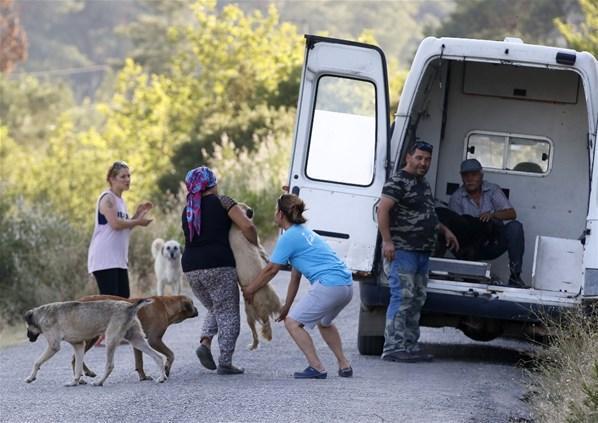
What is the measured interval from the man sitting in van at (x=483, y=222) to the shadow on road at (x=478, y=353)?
734mm

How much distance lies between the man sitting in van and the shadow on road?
734mm

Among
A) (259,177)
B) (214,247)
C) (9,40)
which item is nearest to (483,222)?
(214,247)

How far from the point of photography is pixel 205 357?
36.1 feet

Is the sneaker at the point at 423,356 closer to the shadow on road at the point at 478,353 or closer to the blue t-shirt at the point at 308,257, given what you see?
the shadow on road at the point at 478,353

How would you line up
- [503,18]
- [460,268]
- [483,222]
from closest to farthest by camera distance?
[460,268] → [483,222] → [503,18]

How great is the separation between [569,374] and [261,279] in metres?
2.46

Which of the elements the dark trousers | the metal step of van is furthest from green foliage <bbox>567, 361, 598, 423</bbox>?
the dark trousers

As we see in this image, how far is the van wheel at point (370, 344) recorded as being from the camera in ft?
40.6

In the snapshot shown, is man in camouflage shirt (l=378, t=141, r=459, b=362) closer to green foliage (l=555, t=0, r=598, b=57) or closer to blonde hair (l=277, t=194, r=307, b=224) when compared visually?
blonde hair (l=277, t=194, r=307, b=224)

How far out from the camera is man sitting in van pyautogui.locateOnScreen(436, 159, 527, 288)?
12.5m

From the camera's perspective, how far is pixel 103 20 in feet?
362

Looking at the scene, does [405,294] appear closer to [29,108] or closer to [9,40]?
[29,108]

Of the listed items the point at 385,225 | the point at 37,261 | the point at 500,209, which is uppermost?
the point at 500,209

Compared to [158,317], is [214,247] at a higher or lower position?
higher
